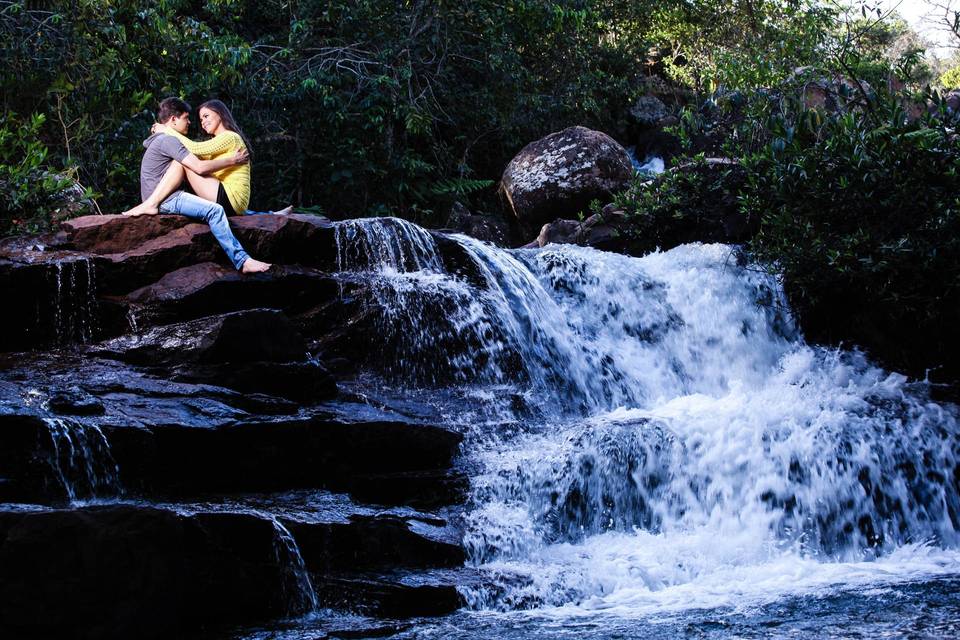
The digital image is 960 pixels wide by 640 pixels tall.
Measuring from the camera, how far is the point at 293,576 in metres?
5.67

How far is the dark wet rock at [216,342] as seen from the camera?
302 inches

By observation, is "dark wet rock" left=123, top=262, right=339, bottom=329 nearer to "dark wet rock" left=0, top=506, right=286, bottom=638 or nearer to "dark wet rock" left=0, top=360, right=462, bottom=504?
"dark wet rock" left=0, top=360, right=462, bottom=504

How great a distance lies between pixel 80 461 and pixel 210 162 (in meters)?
4.57

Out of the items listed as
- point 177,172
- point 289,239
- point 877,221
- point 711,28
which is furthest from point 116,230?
point 711,28

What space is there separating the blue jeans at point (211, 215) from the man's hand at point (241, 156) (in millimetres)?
554

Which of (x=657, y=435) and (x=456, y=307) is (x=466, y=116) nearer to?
(x=456, y=307)

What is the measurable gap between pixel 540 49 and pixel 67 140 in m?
10.2

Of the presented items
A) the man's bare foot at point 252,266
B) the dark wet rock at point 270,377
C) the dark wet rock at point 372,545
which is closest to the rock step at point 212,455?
the dark wet rock at point 270,377

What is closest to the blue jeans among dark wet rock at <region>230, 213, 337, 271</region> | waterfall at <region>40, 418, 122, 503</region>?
dark wet rock at <region>230, 213, 337, 271</region>

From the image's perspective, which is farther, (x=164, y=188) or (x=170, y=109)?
(x=170, y=109)

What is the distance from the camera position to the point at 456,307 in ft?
32.4

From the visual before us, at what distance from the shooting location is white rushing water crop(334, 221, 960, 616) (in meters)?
6.50

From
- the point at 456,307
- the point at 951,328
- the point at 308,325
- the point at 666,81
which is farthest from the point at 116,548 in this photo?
the point at 666,81

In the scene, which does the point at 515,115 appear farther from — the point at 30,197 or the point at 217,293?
the point at 217,293
